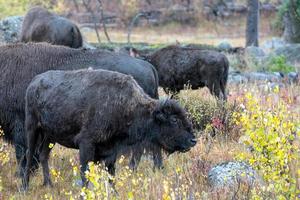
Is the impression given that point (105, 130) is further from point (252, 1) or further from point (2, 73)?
point (252, 1)

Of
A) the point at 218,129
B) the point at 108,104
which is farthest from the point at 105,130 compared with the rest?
the point at 218,129

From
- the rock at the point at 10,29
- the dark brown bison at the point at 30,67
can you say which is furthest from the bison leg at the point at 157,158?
the rock at the point at 10,29

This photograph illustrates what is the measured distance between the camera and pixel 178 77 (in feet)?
47.3

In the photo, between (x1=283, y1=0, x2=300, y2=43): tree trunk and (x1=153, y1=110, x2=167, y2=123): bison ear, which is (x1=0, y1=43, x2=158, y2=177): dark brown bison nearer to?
(x1=153, y1=110, x2=167, y2=123): bison ear

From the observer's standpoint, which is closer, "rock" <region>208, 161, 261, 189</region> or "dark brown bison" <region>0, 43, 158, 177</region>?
"rock" <region>208, 161, 261, 189</region>

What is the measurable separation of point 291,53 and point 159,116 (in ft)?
64.8

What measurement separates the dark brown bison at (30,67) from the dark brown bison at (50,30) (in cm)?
→ 660

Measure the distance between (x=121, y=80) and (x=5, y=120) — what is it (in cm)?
224

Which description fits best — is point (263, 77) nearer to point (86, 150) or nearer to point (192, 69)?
point (192, 69)

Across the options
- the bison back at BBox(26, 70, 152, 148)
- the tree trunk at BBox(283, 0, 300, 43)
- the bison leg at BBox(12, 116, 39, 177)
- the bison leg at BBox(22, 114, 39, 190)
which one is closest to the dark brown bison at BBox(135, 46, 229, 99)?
the bison leg at BBox(12, 116, 39, 177)

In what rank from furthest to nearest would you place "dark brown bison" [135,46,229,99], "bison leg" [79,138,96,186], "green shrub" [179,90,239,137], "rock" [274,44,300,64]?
1. "rock" [274,44,300,64]
2. "dark brown bison" [135,46,229,99]
3. "green shrub" [179,90,239,137]
4. "bison leg" [79,138,96,186]

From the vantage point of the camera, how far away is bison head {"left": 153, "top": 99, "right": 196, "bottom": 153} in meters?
7.21

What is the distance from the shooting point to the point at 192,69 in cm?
1426

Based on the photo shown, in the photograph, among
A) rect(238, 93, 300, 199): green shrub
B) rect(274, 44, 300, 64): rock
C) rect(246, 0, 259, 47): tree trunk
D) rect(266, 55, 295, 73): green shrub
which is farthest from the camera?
rect(246, 0, 259, 47): tree trunk
